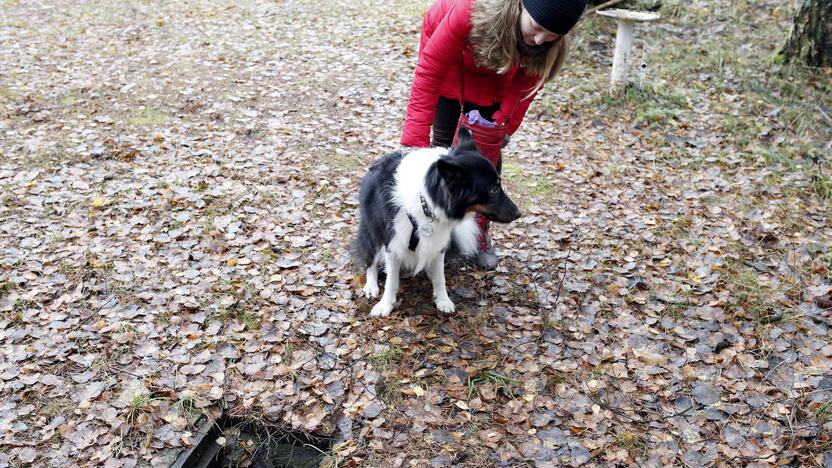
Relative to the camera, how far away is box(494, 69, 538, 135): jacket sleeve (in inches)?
163

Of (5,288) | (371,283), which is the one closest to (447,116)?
(371,283)

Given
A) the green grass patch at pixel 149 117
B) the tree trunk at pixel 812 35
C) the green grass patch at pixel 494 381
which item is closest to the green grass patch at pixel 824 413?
the green grass patch at pixel 494 381

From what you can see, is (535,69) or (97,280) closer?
(535,69)

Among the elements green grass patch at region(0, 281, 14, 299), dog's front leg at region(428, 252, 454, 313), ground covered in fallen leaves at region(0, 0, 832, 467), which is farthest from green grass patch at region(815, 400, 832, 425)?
green grass patch at region(0, 281, 14, 299)

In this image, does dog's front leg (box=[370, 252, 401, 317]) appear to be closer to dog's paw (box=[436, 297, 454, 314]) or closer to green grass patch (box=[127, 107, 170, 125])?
dog's paw (box=[436, 297, 454, 314])

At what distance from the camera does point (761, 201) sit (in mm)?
5863

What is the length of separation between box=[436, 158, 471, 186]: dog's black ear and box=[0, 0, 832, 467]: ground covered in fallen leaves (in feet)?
4.41

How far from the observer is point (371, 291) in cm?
459

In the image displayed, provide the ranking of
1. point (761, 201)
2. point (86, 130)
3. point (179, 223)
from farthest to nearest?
1. point (86, 130)
2. point (761, 201)
3. point (179, 223)

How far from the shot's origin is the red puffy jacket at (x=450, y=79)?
149 inches

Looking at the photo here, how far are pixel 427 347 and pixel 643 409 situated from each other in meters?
1.54

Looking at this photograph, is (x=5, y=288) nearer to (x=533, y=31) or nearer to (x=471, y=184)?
(x=471, y=184)

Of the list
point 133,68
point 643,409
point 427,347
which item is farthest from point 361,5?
point 643,409

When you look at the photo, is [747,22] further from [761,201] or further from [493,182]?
[493,182]
